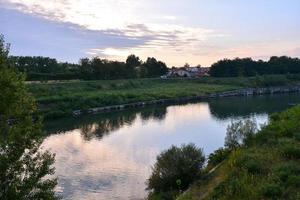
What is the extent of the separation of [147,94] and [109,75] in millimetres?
25066

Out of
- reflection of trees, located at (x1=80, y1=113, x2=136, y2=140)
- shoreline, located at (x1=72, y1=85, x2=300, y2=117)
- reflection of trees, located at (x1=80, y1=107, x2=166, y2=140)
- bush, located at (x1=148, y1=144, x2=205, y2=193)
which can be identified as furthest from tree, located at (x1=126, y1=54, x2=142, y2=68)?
bush, located at (x1=148, y1=144, x2=205, y2=193)

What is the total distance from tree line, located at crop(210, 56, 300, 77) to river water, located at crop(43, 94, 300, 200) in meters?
90.5

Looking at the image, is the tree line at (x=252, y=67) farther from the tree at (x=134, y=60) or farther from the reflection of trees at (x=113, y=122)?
the reflection of trees at (x=113, y=122)

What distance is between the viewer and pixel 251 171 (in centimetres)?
1631

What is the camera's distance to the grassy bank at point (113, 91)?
221 ft

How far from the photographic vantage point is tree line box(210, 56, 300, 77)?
513 ft

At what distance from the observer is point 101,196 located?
2278cm

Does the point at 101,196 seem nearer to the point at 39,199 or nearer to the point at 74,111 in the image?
the point at 39,199

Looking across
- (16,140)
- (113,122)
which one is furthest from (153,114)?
(16,140)

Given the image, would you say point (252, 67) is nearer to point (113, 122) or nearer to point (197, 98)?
point (197, 98)

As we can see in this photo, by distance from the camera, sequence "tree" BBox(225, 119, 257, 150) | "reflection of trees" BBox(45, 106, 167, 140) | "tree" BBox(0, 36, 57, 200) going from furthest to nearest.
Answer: "reflection of trees" BBox(45, 106, 167, 140), "tree" BBox(225, 119, 257, 150), "tree" BBox(0, 36, 57, 200)

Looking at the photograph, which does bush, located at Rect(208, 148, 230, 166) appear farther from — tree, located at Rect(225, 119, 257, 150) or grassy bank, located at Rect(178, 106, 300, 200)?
grassy bank, located at Rect(178, 106, 300, 200)

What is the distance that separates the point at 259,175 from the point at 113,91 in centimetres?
7595

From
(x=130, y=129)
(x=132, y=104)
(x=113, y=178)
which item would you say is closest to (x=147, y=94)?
(x=132, y=104)
